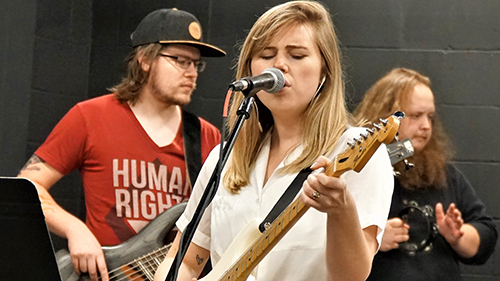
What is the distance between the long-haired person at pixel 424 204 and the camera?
2650 millimetres

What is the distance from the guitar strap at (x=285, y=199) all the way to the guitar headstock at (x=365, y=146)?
30cm

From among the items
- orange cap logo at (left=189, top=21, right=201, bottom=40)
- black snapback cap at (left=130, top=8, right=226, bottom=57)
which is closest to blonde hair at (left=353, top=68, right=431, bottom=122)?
black snapback cap at (left=130, top=8, right=226, bottom=57)

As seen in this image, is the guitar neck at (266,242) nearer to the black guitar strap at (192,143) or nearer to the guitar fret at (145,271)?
the guitar fret at (145,271)

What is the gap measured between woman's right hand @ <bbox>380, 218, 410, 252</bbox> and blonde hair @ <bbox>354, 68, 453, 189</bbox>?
213 mm

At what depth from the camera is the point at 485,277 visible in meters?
3.06

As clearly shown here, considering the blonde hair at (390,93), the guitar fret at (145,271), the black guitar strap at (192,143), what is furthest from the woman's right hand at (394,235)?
the guitar fret at (145,271)

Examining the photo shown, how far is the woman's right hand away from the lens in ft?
8.60

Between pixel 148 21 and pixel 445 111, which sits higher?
pixel 148 21

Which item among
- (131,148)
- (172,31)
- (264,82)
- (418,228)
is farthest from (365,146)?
(172,31)

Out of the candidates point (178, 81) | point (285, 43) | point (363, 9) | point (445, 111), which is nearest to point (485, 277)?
point (445, 111)

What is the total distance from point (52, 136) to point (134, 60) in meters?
0.54

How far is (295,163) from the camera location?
169 centimetres

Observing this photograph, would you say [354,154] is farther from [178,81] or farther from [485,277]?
[485,277]

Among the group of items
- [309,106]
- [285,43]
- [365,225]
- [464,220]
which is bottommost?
[464,220]
